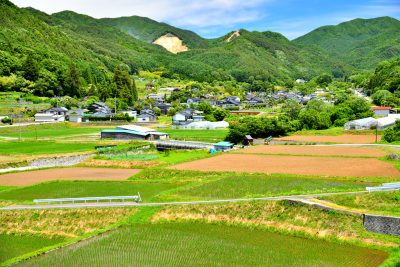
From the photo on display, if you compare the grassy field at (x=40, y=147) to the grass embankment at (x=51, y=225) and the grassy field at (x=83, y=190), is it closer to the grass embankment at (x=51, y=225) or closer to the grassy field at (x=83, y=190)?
the grassy field at (x=83, y=190)

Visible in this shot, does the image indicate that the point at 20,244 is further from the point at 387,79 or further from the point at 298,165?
the point at 387,79

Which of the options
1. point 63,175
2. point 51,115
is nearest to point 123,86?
point 51,115

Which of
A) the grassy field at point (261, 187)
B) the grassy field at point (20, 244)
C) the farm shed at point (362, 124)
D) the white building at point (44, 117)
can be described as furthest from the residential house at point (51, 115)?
the grassy field at point (20, 244)

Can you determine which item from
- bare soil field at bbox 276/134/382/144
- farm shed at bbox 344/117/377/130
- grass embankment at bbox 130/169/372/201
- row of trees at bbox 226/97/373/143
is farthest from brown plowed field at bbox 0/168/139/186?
farm shed at bbox 344/117/377/130

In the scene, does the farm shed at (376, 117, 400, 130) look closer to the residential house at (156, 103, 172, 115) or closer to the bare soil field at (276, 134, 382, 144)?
the bare soil field at (276, 134, 382, 144)

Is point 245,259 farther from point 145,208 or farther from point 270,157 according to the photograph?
point 270,157

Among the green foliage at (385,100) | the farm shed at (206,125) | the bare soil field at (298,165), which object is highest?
the green foliage at (385,100)

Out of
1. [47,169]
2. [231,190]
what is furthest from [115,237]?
[47,169]
